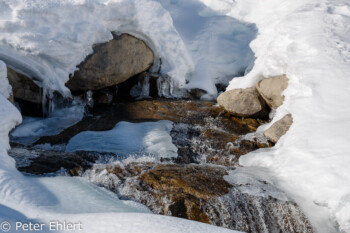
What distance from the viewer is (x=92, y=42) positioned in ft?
19.2

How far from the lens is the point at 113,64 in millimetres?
6164

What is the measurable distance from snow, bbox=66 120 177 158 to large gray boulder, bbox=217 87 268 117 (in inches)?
47.7

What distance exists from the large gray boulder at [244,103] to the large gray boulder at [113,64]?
5.95ft

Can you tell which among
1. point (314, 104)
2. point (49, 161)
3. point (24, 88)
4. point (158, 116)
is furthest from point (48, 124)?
point (314, 104)

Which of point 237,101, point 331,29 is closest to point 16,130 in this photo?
point 237,101

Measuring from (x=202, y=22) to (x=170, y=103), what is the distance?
307cm

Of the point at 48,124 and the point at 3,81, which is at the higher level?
the point at 3,81

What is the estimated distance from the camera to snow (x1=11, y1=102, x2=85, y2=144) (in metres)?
4.81

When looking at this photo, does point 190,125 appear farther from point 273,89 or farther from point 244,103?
point 273,89

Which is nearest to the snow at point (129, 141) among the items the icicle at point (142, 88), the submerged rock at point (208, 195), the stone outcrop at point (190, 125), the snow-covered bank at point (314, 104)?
the stone outcrop at point (190, 125)

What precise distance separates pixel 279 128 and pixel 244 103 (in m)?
1.05

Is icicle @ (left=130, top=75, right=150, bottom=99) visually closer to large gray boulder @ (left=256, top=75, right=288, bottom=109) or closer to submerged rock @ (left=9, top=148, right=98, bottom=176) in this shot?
large gray boulder @ (left=256, top=75, right=288, bottom=109)

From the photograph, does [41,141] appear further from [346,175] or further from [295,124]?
[346,175]

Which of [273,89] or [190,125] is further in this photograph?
[273,89]
